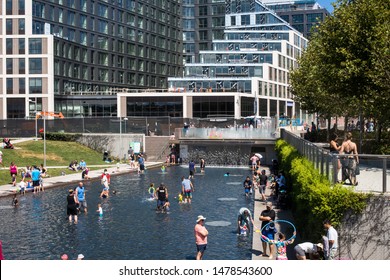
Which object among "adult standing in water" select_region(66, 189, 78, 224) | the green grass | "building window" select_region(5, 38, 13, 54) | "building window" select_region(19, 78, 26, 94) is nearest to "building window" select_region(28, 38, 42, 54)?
"building window" select_region(5, 38, 13, 54)

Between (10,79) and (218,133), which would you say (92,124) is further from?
(10,79)

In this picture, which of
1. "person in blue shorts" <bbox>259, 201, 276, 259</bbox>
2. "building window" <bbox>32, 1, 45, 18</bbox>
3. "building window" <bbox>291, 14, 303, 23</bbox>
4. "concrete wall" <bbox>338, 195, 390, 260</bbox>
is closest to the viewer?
"concrete wall" <bbox>338, 195, 390, 260</bbox>

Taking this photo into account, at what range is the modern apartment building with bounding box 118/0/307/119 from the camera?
322ft

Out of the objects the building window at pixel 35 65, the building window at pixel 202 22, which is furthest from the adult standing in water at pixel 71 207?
the building window at pixel 202 22

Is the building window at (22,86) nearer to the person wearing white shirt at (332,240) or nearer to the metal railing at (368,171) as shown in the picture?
the metal railing at (368,171)

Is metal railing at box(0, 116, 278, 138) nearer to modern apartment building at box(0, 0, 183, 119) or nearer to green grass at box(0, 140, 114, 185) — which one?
green grass at box(0, 140, 114, 185)

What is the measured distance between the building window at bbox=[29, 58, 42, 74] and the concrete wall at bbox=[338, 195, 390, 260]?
84833 mm

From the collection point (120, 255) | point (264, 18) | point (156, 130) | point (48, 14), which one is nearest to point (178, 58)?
point (264, 18)

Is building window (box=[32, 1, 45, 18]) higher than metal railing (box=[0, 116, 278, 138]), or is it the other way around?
building window (box=[32, 1, 45, 18])

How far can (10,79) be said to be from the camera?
96.7 meters

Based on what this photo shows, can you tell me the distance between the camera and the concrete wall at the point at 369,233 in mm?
18312

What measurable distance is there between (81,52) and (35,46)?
14.7 meters

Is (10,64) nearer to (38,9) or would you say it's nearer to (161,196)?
(38,9)

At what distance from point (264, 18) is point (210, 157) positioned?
6698cm
